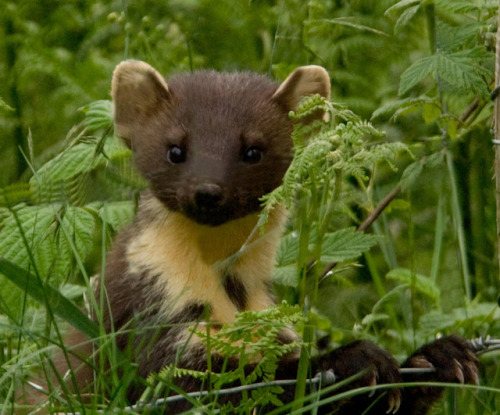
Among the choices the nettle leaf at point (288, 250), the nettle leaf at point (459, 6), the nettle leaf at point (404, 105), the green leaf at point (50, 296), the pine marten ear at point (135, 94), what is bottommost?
the nettle leaf at point (288, 250)

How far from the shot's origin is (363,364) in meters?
4.15

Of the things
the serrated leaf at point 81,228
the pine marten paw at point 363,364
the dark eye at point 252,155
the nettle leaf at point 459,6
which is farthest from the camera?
the nettle leaf at point 459,6

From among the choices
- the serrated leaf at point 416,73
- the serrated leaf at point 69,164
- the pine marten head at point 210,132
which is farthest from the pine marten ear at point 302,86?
the serrated leaf at point 69,164

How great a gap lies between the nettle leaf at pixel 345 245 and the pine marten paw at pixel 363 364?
722mm

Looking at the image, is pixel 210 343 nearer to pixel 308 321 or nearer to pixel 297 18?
pixel 308 321

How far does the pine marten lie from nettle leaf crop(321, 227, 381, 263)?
0.25 meters

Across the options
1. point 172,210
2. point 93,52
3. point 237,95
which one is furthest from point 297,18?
point 93,52

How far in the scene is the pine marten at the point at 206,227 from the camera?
440 cm

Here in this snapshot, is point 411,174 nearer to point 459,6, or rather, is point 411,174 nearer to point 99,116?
point 459,6

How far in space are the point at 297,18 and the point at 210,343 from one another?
3041 mm

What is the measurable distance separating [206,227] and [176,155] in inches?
13.6

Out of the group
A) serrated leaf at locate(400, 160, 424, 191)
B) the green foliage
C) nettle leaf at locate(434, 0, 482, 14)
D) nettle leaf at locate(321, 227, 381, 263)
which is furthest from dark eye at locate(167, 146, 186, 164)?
nettle leaf at locate(434, 0, 482, 14)

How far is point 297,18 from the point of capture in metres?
6.27

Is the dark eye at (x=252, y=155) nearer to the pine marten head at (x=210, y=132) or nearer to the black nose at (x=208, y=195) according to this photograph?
the pine marten head at (x=210, y=132)
